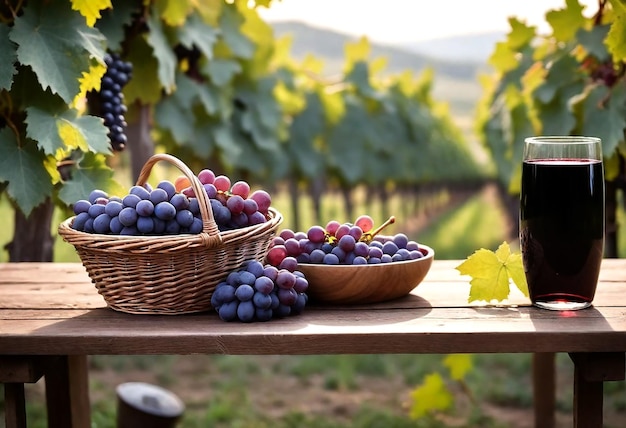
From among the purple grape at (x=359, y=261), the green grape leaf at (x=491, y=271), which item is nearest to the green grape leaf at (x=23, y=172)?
the purple grape at (x=359, y=261)

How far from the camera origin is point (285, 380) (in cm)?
441

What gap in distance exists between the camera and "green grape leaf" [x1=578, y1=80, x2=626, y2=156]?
116 inches

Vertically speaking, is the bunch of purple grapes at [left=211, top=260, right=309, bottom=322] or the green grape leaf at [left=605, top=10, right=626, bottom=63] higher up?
the green grape leaf at [left=605, top=10, right=626, bottom=63]

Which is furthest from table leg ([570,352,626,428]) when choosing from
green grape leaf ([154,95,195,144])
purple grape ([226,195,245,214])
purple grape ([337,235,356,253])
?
green grape leaf ([154,95,195,144])

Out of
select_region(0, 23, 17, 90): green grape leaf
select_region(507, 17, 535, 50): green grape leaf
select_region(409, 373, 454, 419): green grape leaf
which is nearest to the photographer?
select_region(0, 23, 17, 90): green grape leaf

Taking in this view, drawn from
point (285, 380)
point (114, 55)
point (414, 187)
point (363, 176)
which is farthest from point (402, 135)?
point (114, 55)

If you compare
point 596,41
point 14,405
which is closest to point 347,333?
point 14,405

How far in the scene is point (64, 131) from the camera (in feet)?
7.25

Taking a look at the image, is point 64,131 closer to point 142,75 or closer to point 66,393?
point 66,393

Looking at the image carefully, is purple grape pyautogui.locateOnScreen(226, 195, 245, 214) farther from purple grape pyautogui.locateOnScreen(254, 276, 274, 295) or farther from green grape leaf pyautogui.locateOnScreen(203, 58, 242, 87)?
green grape leaf pyautogui.locateOnScreen(203, 58, 242, 87)

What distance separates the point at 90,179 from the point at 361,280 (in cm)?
89

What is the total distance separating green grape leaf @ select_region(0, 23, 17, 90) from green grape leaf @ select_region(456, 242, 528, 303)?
1.10 meters

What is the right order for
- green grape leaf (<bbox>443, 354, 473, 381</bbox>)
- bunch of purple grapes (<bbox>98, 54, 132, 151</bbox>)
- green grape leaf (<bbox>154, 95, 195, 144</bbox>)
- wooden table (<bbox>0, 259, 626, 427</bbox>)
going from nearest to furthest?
wooden table (<bbox>0, 259, 626, 427</bbox>)
bunch of purple grapes (<bbox>98, 54, 132, 151</bbox>)
green grape leaf (<bbox>443, 354, 473, 381</bbox>)
green grape leaf (<bbox>154, 95, 195, 144</bbox>)

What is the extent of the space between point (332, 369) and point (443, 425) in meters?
0.99
